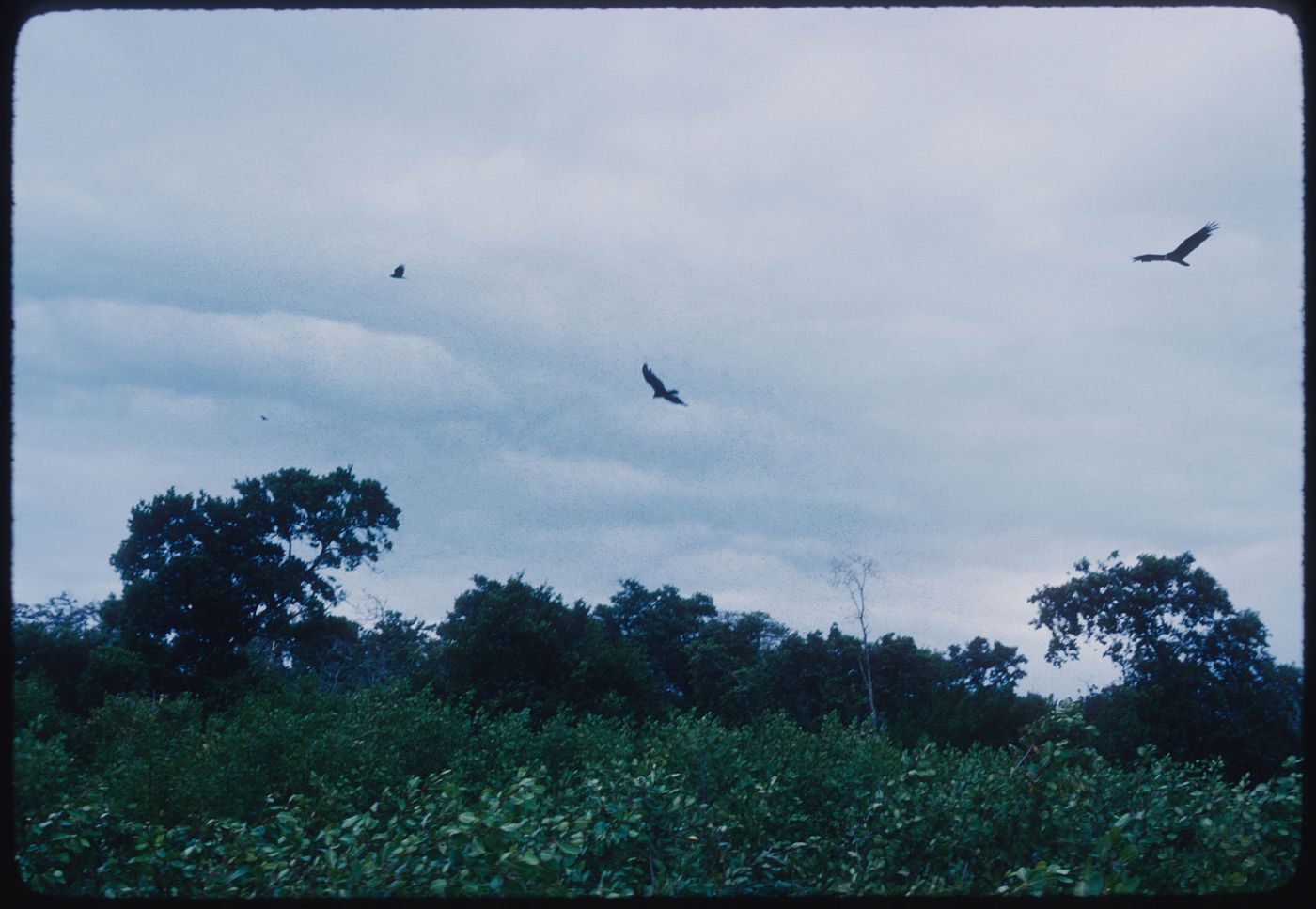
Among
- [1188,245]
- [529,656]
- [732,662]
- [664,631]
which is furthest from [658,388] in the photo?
[529,656]

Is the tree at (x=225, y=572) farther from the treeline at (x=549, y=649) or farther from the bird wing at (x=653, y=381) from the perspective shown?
the bird wing at (x=653, y=381)

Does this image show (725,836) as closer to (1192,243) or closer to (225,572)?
(1192,243)

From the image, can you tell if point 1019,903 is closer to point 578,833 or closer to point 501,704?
point 578,833

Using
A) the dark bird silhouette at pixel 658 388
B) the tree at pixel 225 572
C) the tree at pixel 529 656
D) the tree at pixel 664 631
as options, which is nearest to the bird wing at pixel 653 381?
the dark bird silhouette at pixel 658 388

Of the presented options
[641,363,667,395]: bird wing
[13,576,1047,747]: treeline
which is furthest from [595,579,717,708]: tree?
[641,363,667,395]: bird wing

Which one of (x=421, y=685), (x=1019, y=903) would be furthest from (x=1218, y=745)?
(x=421, y=685)
